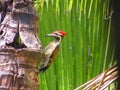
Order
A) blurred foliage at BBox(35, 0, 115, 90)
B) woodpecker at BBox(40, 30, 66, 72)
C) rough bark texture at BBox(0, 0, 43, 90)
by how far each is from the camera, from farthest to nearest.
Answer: blurred foliage at BBox(35, 0, 115, 90)
woodpecker at BBox(40, 30, 66, 72)
rough bark texture at BBox(0, 0, 43, 90)

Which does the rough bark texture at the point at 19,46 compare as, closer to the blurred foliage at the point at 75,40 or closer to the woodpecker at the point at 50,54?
the woodpecker at the point at 50,54

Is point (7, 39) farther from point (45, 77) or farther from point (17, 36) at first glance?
point (45, 77)

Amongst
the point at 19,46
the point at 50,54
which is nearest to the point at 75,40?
the point at 50,54

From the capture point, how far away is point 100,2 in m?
2.38

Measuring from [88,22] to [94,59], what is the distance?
260 millimetres

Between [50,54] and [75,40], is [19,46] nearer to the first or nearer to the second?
[50,54]

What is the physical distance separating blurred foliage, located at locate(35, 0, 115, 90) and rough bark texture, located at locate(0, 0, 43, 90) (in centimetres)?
95

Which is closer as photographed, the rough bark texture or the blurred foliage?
the rough bark texture

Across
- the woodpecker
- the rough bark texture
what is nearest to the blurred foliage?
the woodpecker

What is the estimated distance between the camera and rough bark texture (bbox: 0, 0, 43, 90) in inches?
54.5

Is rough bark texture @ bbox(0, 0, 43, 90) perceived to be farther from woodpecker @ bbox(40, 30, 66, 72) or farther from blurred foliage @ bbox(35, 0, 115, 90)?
blurred foliage @ bbox(35, 0, 115, 90)

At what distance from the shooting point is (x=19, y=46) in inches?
58.9

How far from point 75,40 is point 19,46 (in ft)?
3.80

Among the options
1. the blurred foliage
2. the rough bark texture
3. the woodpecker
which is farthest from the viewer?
Answer: the blurred foliage
